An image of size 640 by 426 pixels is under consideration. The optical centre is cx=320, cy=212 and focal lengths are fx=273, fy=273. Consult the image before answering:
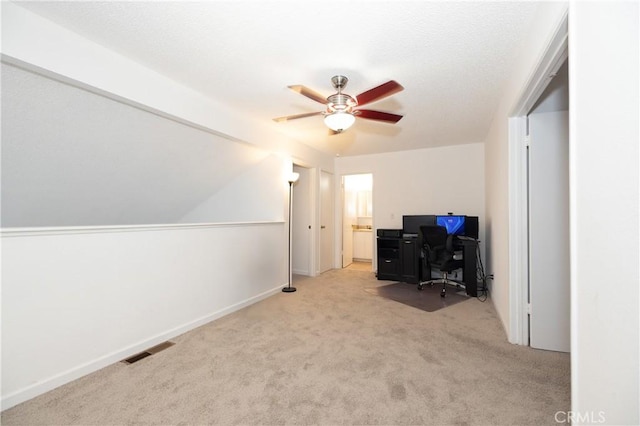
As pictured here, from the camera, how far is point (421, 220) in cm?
491

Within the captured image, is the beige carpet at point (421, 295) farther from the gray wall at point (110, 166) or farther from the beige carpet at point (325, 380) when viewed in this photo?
the gray wall at point (110, 166)

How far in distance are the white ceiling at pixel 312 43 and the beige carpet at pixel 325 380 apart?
2.39 metres

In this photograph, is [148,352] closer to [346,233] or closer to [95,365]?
[95,365]

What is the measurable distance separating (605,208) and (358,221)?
6274 mm

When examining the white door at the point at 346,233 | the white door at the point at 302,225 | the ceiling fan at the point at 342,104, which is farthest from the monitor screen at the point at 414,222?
the ceiling fan at the point at 342,104

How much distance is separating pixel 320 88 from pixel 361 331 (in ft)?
7.97

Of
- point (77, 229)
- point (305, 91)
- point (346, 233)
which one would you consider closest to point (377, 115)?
point (305, 91)

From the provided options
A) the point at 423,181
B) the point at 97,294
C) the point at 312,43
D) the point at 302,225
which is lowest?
the point at 97,294

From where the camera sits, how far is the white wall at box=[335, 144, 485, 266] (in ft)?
15.9

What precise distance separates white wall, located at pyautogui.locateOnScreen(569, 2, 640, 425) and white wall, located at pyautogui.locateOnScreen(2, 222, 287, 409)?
9.48 ft

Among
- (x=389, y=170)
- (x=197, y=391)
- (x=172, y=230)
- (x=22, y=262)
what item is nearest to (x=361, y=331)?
(x=197, y=391)

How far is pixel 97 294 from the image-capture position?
207 cm

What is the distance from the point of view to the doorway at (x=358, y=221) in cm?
644

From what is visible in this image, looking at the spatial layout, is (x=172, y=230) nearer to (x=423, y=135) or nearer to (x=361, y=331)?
(x=361, y=331)
